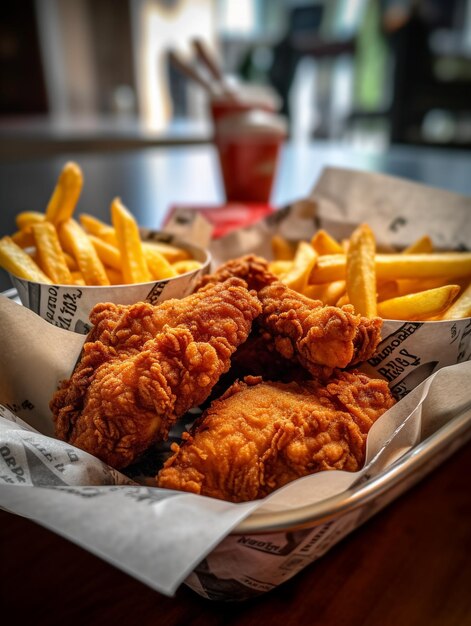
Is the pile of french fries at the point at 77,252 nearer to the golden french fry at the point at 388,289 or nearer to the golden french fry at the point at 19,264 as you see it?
the golden french fry at the point at 19,264

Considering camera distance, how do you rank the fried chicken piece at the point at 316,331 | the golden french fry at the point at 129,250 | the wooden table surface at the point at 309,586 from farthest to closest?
the golden french fry at the point at 129,250
the fried chicken piece at the point at 316,331
the wooden table surface at the point at 309,586

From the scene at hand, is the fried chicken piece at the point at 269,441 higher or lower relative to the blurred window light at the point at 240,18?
lower

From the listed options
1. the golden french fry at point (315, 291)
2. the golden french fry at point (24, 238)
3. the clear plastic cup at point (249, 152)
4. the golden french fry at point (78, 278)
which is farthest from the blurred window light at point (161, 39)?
the golden french fry at point (315, 291)

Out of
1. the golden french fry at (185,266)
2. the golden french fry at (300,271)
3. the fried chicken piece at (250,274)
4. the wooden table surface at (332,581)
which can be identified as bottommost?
the wooden table surface at (332,581)

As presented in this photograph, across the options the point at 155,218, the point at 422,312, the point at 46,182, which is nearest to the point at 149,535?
the point at 422,312

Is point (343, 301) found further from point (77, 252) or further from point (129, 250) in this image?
point (77, 252)

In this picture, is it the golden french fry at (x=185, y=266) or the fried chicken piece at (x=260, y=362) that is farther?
the golden french fry at (x=185, y=266)

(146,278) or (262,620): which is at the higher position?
(146,278)

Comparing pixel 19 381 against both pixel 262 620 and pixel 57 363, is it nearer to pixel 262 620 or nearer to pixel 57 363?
pixel 57 363
